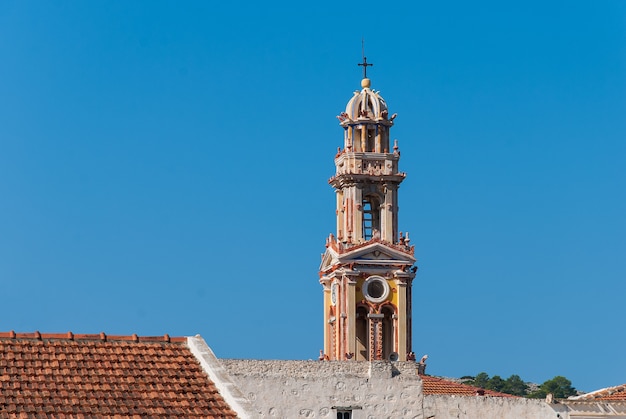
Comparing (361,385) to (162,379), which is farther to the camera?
(361,385)

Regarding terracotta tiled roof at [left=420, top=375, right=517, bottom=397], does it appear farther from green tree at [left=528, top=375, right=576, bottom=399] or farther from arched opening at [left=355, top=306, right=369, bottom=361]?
green tree at [left=528, top=375, right=576, bottom=399]

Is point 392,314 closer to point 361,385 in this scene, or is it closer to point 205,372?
point 361,385

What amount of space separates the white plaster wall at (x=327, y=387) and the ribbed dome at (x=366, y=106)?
113 feet

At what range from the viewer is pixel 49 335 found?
29219 mm

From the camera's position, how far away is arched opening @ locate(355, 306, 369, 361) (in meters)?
77.0

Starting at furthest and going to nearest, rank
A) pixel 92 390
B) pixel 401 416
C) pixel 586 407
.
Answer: pixel 586 407 < pixel 401 416 < pixel 92 390

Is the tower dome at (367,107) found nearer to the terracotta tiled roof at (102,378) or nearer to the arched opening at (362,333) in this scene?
the arched opening at (362,333)

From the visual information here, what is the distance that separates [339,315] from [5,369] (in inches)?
1963

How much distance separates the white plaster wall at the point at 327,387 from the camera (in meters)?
44.8

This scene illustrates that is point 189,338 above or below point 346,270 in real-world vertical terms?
below

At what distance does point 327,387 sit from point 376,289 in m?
32.6

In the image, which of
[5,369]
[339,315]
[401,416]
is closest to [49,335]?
[5,369]

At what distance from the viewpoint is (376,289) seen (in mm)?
78188

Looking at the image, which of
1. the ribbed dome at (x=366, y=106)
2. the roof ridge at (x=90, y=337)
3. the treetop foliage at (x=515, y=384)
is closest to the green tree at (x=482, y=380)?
the treetop foliage at (x=515, y=384)
